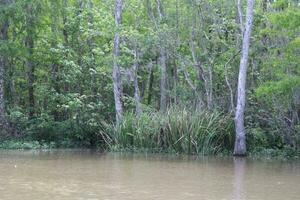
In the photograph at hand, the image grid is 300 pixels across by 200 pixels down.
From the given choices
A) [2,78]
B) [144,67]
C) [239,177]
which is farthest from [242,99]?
[2,78]

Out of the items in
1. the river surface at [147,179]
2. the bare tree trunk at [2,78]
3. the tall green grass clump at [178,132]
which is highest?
the bare tree trunk at [2,78]

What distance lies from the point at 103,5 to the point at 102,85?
3588 mm

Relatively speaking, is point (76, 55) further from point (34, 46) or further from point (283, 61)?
point (283, 61)

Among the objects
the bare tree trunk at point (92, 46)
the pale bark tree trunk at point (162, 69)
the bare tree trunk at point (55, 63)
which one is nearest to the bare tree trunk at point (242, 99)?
the pale bark tree trunk at point (162, 69)

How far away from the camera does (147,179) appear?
38.5 feet

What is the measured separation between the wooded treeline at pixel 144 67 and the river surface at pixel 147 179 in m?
2.97

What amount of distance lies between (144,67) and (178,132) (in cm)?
667

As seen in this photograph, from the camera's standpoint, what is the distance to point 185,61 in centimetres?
2142

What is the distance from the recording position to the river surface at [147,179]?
9570 mm

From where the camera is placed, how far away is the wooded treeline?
18.9 metres

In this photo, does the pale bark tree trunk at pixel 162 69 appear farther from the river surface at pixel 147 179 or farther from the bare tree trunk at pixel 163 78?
the river surface at pixel 147 179

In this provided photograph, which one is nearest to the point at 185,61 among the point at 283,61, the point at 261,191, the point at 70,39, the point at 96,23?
the point at 96,23

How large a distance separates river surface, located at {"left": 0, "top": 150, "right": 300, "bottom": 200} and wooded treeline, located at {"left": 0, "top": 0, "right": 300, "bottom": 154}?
2.97 meters

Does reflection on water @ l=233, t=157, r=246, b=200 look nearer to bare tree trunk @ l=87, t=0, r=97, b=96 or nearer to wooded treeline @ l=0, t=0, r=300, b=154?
wooded treeline @ l=0, t=0, r=300, b=154
